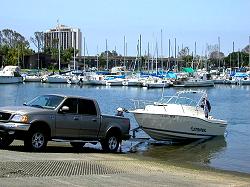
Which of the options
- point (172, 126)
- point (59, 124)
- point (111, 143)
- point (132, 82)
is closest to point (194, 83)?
point (132, 82)

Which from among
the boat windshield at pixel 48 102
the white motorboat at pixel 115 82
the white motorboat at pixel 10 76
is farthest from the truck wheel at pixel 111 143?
the white motorboat at pixel 10 76

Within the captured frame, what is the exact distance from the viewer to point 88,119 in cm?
2031

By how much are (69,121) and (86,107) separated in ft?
3.78

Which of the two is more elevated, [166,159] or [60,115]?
[60,115]

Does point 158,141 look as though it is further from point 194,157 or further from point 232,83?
point 232,83

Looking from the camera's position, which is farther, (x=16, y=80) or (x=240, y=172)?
(x=16, y=80)

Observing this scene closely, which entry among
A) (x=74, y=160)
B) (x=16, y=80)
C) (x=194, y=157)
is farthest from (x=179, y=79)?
(x=74, y=160)

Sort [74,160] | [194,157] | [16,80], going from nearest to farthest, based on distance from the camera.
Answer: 1. [74,160]
2. [194,157]
3. [16,80]

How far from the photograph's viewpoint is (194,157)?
939 inches

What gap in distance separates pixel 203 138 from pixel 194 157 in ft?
16.3

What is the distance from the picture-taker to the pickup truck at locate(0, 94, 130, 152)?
18.2 metres

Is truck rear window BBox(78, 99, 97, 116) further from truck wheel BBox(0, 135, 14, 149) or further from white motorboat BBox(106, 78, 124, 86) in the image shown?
white motorboat BBox(106, 78, 124, 86)

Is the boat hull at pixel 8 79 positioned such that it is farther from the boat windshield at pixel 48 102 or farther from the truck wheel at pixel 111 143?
the boat windshield at pixel 48 102

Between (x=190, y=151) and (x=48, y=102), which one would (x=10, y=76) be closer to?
(x=190, y=151)
